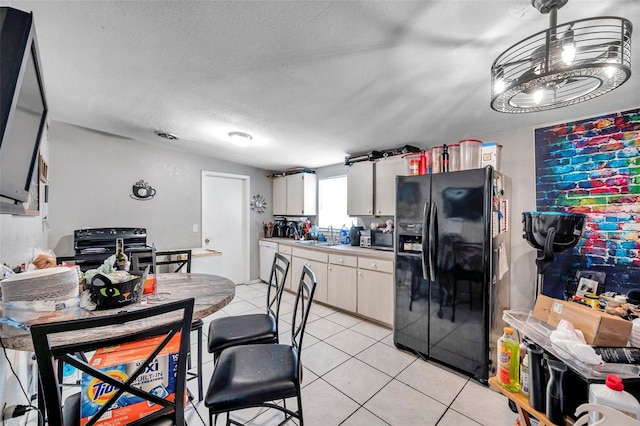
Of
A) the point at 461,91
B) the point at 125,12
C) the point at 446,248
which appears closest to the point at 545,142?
the point at 461,91

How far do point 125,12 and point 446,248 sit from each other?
2659mm

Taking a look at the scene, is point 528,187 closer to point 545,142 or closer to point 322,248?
point 545,142

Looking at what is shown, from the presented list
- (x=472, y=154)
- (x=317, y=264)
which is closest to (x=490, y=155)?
(x=472, y=154)

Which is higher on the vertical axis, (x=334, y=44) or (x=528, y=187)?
(x=334, y=44)

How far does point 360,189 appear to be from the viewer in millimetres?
3580

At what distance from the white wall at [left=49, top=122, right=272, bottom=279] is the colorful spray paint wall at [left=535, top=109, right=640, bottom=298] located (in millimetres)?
4442

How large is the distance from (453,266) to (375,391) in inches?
46.9

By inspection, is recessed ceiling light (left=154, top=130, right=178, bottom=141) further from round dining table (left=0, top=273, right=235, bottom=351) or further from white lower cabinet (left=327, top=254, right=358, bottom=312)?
white lower cabinet (left=327, top=254, right=358, bottom=312)

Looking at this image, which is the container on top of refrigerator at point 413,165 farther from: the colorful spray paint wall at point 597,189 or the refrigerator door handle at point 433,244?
the colorful spray paint wall at point 597,189

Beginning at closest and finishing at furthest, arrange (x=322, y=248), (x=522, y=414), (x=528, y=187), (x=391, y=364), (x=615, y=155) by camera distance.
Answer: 1. (x=522, y=414)
2. (x=615, y=155)
3. (x=391, y=364)
4. (x=528, y=187)
5. (x=322, y=248)

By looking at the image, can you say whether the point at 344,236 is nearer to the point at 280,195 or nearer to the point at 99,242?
the point at 280,195

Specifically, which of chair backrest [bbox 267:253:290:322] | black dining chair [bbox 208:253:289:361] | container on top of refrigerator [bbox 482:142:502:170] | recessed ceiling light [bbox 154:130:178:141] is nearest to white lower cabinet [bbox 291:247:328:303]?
chair backrest [bbox 267:253:290:322]

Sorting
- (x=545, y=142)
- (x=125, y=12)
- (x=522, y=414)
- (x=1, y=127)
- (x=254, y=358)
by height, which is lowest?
(x=522, y=414)

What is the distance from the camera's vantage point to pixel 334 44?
143 centimetres
